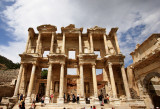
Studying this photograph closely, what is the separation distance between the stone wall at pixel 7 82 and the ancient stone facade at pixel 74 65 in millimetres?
3049

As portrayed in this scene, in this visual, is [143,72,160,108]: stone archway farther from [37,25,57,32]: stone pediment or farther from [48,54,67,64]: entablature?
[37,25,57,32]: stone pediment

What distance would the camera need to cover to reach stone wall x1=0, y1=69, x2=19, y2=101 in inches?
675

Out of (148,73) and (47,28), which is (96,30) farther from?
(148,73)

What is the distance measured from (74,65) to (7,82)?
13.2m

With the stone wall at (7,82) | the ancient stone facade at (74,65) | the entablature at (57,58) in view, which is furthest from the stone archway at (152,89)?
the stone wall at (7,82)

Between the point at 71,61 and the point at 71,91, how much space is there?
1399 centimetres

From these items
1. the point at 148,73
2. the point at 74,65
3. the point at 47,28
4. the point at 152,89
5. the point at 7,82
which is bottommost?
the point at 152,89

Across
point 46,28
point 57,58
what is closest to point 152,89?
point 57,58

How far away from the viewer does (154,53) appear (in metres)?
12.6

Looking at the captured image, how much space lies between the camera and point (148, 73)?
1405 cm

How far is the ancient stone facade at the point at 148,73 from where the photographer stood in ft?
43.0

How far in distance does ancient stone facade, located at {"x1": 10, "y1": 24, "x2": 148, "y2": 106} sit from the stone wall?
3049mm

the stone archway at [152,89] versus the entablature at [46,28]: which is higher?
the entablature at [46,28]

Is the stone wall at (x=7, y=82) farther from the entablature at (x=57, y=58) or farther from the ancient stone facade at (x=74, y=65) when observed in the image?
the entablature at (x=57, y=58)
